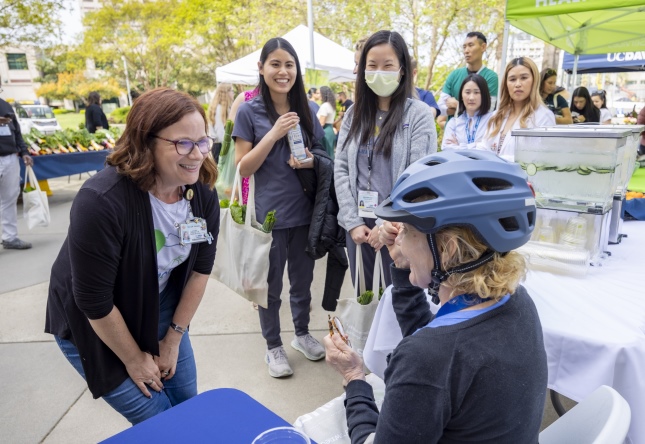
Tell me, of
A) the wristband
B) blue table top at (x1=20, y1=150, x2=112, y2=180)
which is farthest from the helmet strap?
blue table top at (x1=20, y1=150, x2=112, y2=180)

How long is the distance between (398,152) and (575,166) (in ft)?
2.70

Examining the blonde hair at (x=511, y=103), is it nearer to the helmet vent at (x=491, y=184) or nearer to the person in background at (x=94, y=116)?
the helmet vent at (x=491, y=184)

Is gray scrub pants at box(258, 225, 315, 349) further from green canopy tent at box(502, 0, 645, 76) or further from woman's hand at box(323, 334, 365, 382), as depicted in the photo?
green canopy tent at box(502, 0, 645, 76)

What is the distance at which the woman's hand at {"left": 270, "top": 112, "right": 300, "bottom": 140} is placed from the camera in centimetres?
257

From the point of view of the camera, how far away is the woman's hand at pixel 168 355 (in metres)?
1.72

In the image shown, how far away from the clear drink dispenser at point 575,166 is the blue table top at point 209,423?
56.9 inches

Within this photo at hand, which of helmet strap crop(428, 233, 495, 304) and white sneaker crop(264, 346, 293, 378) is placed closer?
helmet strap crop(428, 233, 495, 304)

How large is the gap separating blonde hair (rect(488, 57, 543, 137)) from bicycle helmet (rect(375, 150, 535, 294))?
7.94ft

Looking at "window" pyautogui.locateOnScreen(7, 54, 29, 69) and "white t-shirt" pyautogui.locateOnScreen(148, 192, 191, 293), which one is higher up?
"window" pyautogui.locateOnScreen(7, 54, 29, 69)

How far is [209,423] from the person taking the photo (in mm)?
1194

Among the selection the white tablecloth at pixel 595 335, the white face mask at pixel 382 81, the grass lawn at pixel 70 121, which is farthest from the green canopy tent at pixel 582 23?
the grass lawn at pixel 70 121

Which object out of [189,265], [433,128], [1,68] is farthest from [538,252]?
[1,68]

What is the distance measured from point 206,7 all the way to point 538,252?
76.2 feet

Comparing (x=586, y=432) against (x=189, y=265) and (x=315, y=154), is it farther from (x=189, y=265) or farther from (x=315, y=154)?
(x=315, y=154)
